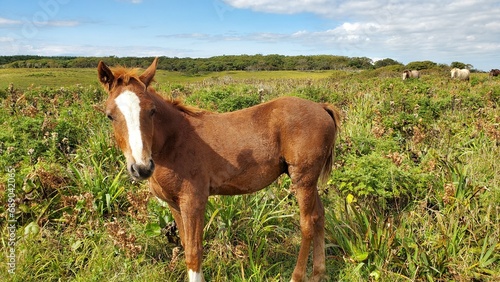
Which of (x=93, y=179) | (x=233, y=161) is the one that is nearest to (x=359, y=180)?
(x=233, y=161)

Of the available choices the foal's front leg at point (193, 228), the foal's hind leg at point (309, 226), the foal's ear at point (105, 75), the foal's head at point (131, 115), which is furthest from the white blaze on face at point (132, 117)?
the foal's hind leg at point (309, 226)

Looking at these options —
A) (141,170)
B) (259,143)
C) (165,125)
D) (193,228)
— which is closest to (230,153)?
(259,143)

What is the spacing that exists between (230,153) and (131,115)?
40.4 inches

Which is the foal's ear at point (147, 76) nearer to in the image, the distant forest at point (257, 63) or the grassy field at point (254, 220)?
the grassy field at point (254, 220)

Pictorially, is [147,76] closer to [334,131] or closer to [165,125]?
[165,125]

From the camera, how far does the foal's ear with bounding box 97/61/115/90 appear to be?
2.63m

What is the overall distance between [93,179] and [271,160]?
2941 mm

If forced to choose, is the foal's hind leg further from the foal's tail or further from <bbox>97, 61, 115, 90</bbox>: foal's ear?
<bbox>97, 61, 115, 90</bbox>: foal's ear

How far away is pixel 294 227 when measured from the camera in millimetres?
4387

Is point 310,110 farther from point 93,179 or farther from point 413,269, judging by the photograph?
point 93,179

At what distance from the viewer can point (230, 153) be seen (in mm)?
3174

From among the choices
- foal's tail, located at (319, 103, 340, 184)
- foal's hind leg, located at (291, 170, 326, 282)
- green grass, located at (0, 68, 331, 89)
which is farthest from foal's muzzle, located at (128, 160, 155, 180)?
green grass, located at (0, 68, 331, 89)

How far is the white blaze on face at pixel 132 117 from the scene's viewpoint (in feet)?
7.86

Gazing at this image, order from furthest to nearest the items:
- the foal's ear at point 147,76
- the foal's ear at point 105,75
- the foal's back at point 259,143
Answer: the foal's back at point 259,143 < the foal's ear at point 147,76 < the foal's ear at point 105,75
